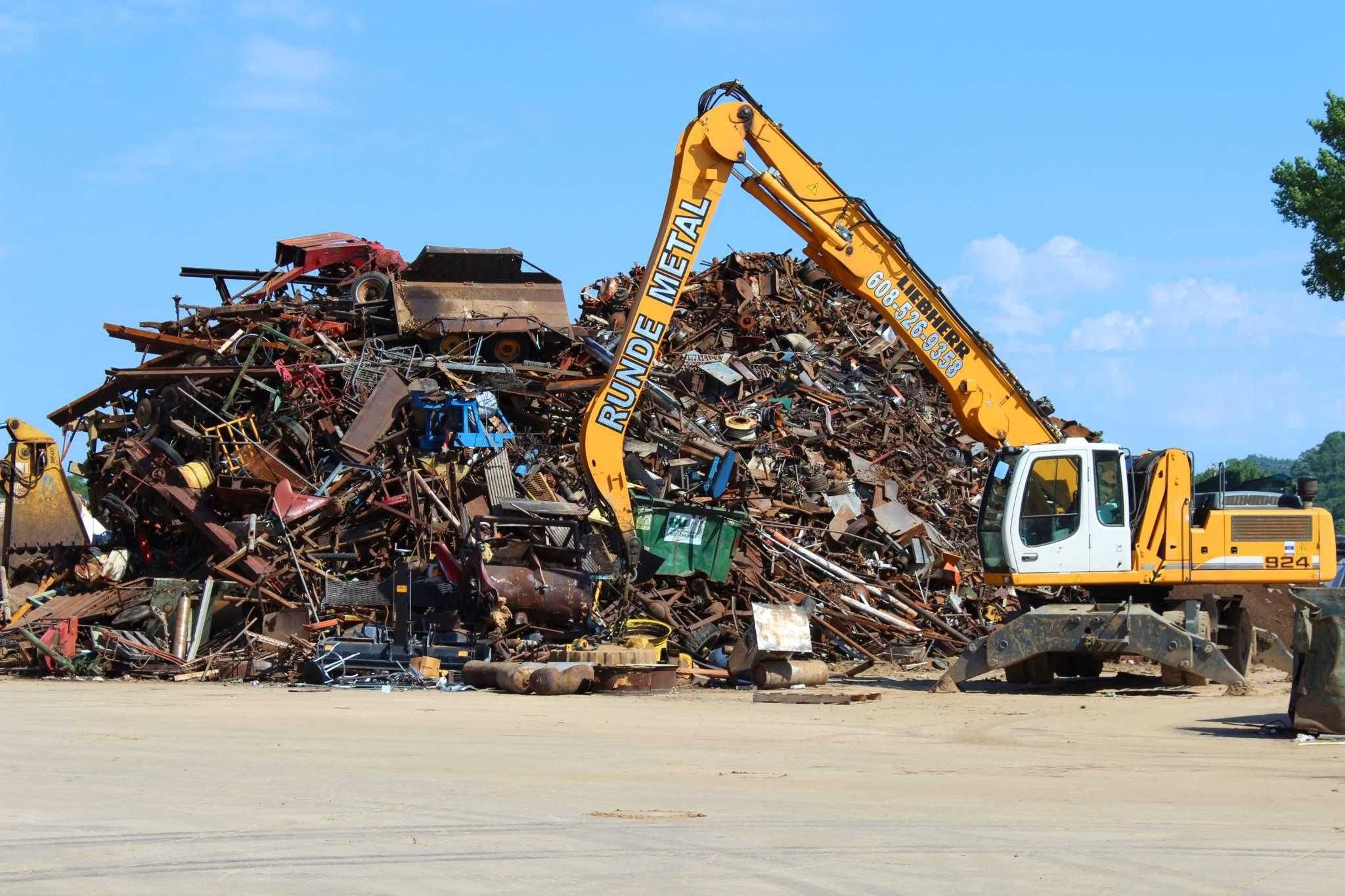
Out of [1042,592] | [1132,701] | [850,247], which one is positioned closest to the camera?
[1132,701]

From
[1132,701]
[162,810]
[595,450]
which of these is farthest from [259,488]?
[162,810]

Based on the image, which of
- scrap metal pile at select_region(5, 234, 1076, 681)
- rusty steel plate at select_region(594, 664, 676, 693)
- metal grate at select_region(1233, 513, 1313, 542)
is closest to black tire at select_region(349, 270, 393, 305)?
scrap metal pile at select_region(5, 234, 1076, 681)

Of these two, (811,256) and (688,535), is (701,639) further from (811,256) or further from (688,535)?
(811,256)

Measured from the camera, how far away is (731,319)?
29.5 metres

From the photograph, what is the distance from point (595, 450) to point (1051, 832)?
11.1 meters

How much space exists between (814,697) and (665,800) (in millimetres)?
7084

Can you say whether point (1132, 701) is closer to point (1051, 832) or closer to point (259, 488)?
point (1051, 832)

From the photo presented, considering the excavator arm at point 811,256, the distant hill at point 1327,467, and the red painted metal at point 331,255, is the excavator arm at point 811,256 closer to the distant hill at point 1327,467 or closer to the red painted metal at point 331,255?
the red painted metal at point 331,255

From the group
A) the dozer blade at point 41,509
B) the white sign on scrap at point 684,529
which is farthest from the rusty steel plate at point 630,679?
the dozer blade at point 41,509

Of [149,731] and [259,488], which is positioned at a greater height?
[259,488]

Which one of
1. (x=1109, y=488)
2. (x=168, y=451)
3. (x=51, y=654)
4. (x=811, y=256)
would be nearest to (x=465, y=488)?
(x=168, y=451)

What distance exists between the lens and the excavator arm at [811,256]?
1819 cm

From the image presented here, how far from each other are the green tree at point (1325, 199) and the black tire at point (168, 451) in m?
25.9

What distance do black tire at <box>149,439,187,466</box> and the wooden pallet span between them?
11540 mm
